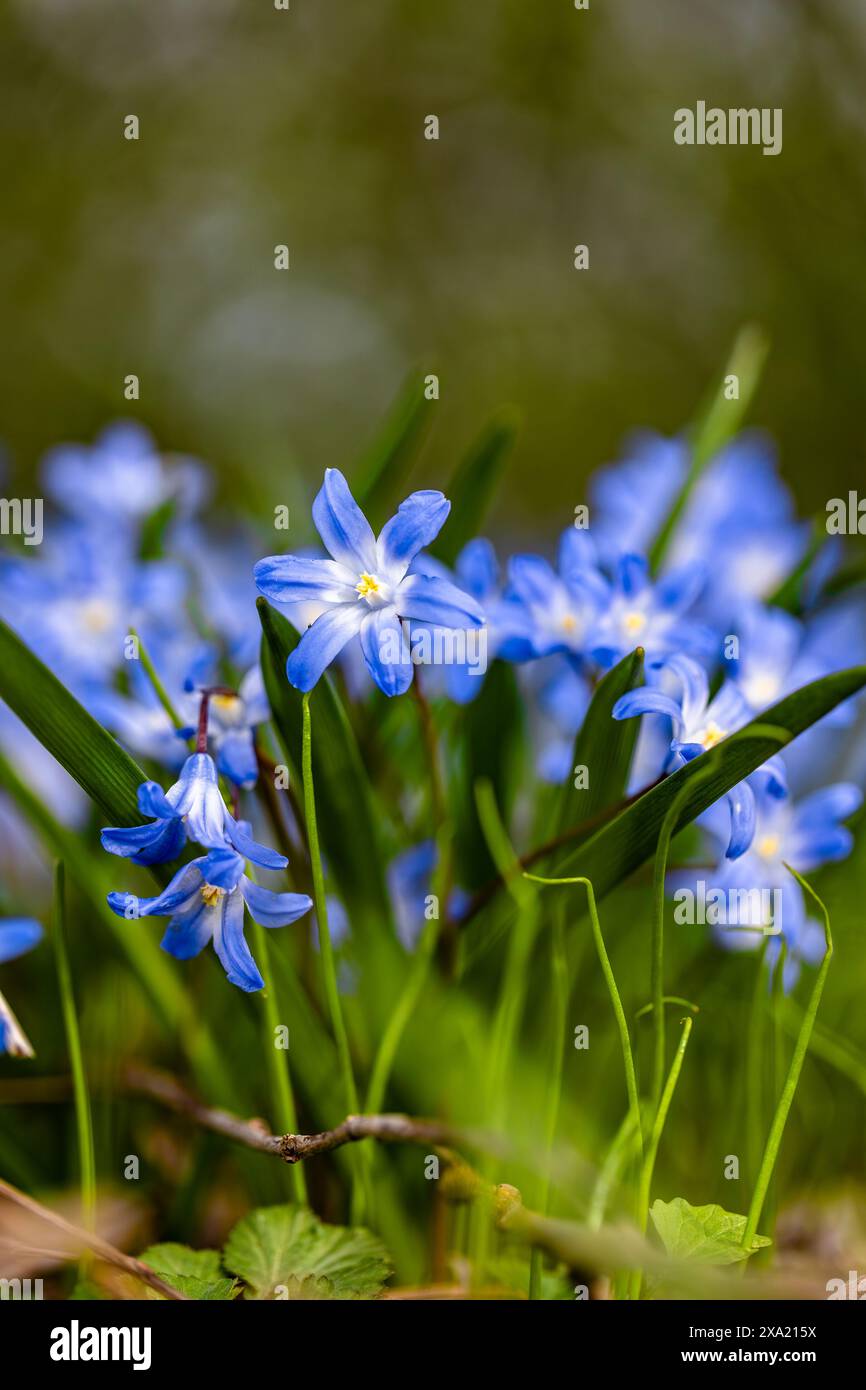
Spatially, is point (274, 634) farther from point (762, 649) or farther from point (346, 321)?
point (346, 321)

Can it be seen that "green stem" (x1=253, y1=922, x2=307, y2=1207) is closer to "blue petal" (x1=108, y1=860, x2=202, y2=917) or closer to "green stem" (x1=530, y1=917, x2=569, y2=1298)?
"blue petal" (x1=108, y1=860, x2=202, y2=917)

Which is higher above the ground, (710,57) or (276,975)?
(710,57)

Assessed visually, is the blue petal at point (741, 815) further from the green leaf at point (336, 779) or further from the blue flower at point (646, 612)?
the green leaf at point (336, 779)

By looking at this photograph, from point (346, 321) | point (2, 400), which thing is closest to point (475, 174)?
point (346, 321)

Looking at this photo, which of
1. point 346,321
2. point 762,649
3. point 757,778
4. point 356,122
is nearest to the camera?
point 757,778

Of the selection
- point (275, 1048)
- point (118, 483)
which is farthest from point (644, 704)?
point (118, 483)

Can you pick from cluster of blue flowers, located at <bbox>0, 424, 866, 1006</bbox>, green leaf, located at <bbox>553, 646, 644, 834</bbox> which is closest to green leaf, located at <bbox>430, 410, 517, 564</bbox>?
cluster of blue flowers, located at <bbox>0, 424, 866, 1006</bbox>
